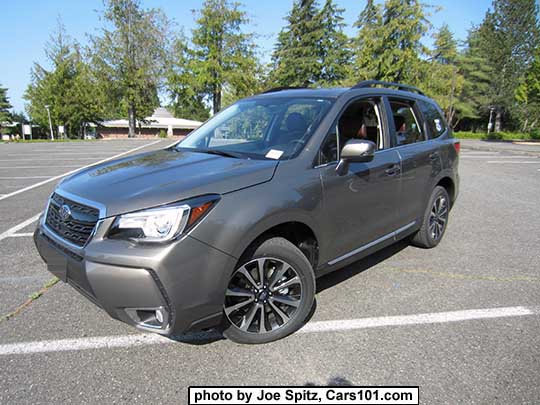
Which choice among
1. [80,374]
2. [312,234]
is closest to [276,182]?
[312,234]

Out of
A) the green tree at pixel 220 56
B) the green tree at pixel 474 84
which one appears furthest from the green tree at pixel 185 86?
the green tree at pixel 474 84

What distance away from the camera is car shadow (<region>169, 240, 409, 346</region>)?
256 centimetres

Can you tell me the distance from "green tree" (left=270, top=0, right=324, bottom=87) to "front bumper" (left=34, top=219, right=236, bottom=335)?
33277mm

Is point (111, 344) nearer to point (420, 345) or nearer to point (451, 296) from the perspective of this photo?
point (420, 345)

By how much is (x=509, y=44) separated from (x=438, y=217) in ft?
181

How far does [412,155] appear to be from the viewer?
3.63 meters

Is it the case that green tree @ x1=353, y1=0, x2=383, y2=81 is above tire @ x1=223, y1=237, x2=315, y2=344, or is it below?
above

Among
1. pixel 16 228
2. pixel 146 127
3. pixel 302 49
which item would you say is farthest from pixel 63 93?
pixel 16 228

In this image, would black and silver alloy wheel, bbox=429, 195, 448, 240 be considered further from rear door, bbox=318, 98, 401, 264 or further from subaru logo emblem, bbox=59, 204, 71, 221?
subaru logo emblem, bbox=59, 204, 71, 221

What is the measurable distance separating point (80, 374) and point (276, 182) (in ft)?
5.56

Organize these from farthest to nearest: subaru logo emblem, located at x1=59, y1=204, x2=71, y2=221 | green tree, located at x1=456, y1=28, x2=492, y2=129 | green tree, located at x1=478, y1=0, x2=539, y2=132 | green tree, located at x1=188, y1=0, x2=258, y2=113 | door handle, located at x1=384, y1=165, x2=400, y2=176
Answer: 1. green tree, located at x1=456, y1=28, x2=492, y2=129
2. green tree, located at x1=478, y1=0, x2=539, y2=132
3. green tree, located at x1=188, y1=0, x2=258, y2=113
4. door handle, located at x1=384, y1=165, x2=400, y2=176
5. subaru logo emblem, located at x1=59, y1=204, x2=71, y2=221

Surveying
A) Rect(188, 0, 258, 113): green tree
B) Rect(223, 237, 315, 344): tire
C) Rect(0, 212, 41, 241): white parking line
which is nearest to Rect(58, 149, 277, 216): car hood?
Rect(223, 237, 315, 344): tire

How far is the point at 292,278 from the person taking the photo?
8.36 feet

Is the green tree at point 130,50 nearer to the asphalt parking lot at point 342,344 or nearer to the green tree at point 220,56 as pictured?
the green tree at point 220,56
